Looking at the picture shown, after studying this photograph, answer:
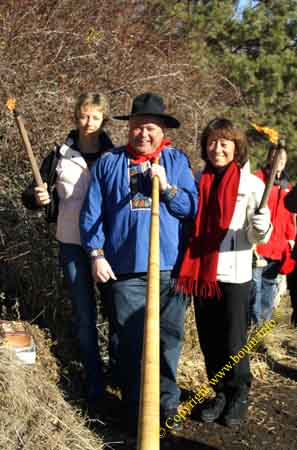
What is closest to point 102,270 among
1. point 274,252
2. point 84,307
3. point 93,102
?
point 84,307

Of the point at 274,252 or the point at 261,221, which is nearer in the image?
the point at 261,221

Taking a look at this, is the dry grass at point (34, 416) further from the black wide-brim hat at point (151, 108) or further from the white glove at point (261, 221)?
the black wide-brim hat at point (151, 108)

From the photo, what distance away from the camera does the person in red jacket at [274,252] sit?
561cm

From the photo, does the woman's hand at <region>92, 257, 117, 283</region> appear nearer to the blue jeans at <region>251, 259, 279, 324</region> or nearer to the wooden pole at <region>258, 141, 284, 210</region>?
the wooden pole at <region>258, 141, 284, 210</region>

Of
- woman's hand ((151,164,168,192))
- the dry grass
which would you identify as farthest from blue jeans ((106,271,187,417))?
woman's hand ((151,164,168,192))

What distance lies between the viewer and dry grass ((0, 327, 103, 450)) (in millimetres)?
3178

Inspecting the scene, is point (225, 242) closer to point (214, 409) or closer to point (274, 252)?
point (214, 409)

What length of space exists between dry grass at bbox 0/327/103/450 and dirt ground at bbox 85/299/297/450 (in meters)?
0.23

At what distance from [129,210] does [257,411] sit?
5.56 feet

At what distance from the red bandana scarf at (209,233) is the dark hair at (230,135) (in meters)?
0.07

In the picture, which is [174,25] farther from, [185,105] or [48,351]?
[48,351]

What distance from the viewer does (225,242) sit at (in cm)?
379

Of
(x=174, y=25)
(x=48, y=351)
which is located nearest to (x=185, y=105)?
(x=174, y=25)

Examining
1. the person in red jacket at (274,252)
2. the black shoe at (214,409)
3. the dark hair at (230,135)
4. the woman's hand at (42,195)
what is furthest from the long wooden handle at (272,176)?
the person in red jacket at (274,252)
